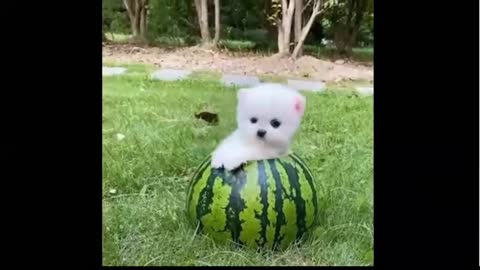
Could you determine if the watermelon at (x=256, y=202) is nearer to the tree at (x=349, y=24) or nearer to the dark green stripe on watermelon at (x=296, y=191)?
the dark green stripe on watermelon at (x=296, y=191)

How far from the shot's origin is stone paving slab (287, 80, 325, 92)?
6.95 feet

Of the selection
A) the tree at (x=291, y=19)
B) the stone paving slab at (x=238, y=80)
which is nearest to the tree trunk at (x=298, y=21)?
the tree at (x=291, y=19)

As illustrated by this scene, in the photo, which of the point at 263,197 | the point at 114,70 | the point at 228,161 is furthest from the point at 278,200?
the point at 114,70

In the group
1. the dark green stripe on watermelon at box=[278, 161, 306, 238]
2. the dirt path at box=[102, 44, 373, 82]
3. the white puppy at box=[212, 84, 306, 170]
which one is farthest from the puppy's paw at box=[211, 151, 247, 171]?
the dirt path at box=[102, 44, 373, 82]

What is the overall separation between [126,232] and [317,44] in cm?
65

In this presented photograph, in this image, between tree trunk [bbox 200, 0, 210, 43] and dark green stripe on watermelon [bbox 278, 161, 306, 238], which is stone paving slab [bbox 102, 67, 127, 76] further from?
dark green stripe on watermelon [bbox 278, 161, 306, 238]

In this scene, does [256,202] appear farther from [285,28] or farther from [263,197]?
[285,28]

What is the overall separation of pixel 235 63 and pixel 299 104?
0.66 ft

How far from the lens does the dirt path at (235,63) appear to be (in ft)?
6.93

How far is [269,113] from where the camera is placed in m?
2.01

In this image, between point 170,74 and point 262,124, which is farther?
point 170,74

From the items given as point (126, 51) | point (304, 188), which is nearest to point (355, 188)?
point (304, 188)
